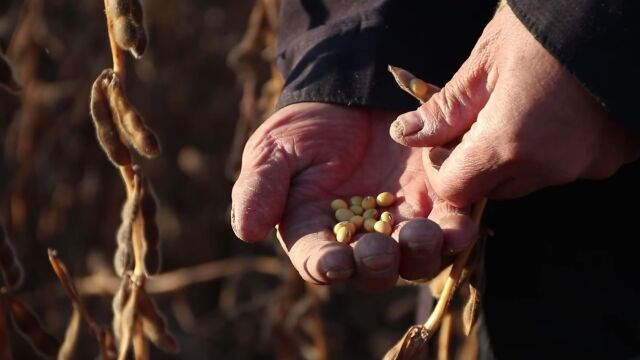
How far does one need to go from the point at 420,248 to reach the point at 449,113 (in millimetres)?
175

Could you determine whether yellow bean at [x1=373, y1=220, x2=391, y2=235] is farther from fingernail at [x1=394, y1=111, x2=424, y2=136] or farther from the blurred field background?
the blurred field background

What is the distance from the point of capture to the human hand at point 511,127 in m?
1.07

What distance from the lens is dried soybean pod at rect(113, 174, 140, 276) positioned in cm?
130

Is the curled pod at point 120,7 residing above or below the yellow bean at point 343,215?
above

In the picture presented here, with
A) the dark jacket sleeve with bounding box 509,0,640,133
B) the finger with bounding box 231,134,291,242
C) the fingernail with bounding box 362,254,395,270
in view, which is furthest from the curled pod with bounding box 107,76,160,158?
the dark jacket sleeve with bounding box 509,0,640,133

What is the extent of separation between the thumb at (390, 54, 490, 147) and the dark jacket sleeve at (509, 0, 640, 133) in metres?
0.10

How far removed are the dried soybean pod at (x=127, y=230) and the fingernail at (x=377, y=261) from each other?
38cm

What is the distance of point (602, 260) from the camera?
1552 mm

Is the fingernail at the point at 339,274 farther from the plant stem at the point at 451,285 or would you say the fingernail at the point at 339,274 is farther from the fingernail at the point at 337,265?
the plant stem at the point at 451,285

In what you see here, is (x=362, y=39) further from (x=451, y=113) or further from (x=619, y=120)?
(x=619, y=120)

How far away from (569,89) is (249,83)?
0.98 meters

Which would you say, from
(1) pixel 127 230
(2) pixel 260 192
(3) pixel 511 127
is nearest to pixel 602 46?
(3) pixel 511 127

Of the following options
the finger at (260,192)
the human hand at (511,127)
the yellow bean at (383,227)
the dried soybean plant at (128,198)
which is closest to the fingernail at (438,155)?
the human hand at (511,127)

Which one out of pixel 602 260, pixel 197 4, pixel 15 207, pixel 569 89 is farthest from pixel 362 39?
pixel 197 4
